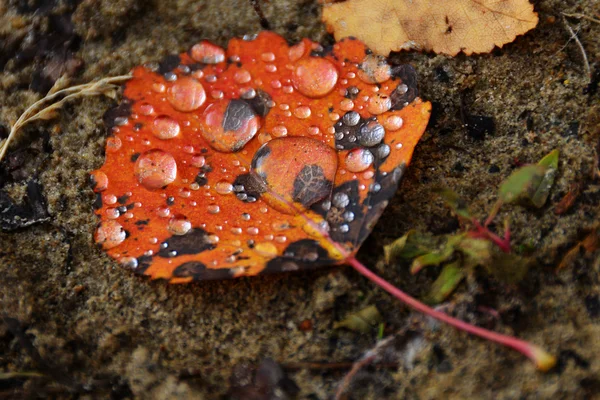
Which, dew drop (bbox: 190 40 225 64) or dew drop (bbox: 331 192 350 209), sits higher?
dew drop (bbox: 190 40 225 64)

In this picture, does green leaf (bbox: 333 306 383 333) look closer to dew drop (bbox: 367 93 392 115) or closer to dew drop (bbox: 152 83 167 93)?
dew drop (bbox: 367 93 392 115)

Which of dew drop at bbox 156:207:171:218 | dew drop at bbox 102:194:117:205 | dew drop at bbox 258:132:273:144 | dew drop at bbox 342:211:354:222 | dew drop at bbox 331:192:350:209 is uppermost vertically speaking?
dew drop at bbox 258:132:273:144

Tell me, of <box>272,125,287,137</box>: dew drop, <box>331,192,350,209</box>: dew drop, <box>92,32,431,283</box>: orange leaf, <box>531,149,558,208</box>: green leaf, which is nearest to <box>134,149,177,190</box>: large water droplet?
<box>92,32,431,283</box>: orange leaf

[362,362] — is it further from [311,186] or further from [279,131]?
[279,131]

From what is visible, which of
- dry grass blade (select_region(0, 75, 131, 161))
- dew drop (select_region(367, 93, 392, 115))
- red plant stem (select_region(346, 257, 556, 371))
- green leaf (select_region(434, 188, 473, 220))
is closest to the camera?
red plant stem (select_region(346, 257, 556, 371))

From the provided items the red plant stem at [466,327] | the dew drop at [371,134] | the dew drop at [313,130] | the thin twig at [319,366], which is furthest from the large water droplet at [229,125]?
the thin twig at [319,366]

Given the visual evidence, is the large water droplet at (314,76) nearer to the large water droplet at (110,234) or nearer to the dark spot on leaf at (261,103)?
the dark spot on leaf at (261,103)
